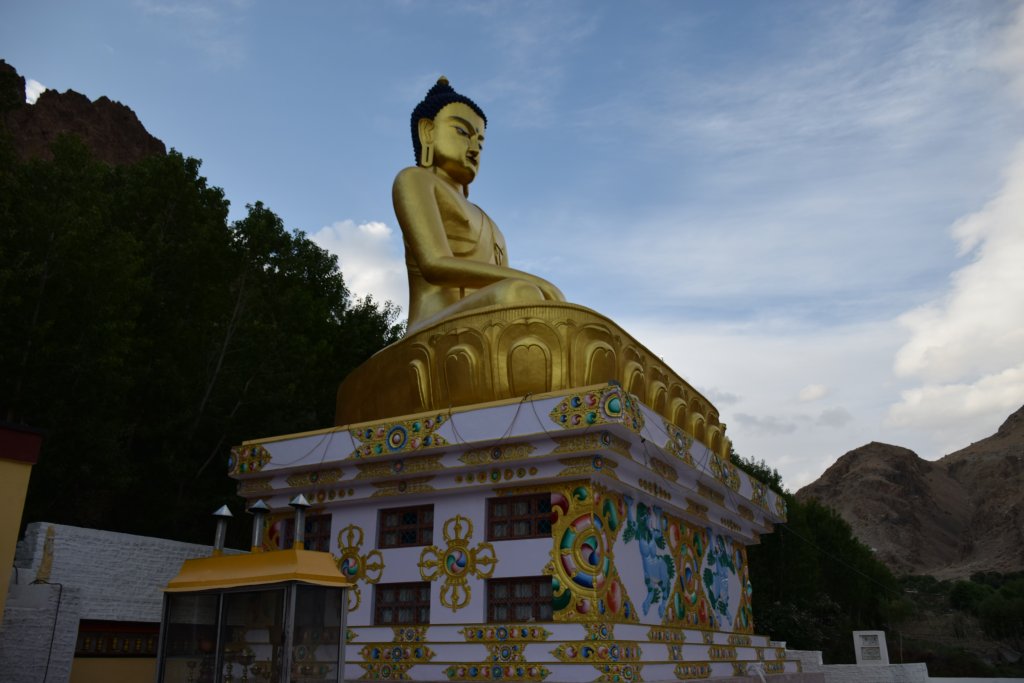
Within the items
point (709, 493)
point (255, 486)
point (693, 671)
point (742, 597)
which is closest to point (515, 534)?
point (693, 671)

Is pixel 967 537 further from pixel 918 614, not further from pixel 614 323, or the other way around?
pixel 614 323

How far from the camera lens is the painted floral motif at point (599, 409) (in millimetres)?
7992

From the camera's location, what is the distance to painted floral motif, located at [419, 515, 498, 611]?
28.0 ft

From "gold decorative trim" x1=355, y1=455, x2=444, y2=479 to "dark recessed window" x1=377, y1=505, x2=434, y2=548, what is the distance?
17.4 inches

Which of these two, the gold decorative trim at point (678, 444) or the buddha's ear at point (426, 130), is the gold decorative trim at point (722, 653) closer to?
the gold decorative trim at point (678, 444)

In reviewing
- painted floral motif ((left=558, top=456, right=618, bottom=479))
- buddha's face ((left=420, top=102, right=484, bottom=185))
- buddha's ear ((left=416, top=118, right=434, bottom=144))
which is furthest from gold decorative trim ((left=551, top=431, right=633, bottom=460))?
buddha's ear ((left=416, top=118, right=434, bottom=144))

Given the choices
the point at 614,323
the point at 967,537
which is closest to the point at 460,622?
the point at 614,323

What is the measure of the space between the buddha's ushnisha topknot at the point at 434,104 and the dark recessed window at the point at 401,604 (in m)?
6.48

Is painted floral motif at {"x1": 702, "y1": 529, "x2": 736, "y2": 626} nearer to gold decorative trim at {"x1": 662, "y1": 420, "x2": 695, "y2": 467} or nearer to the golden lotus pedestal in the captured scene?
gold decorative trim at {"x1": 662, "y1": 420, "x2": 695, "y2": 467}

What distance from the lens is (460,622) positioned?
8430 millimetres

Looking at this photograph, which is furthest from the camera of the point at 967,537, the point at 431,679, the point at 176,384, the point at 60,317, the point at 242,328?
the point at 967,537

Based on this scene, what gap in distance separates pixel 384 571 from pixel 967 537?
207ft

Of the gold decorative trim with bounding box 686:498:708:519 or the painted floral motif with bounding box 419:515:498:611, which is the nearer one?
the painted floral motif with bounding box 419:515:498:611

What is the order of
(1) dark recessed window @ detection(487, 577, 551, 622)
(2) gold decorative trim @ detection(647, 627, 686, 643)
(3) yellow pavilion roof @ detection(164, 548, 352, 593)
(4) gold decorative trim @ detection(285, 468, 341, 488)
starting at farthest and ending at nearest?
(4) gold decorative trim @ detection(285, 468, 341, 488) → (2) gold decorative trim @ detection(647, 627, 686, 643) → (1) dark recessed window @ detection(487, 577, 551, 622) → (3) yellow pavilion roof @ detection(164, 548, 352, 593)
